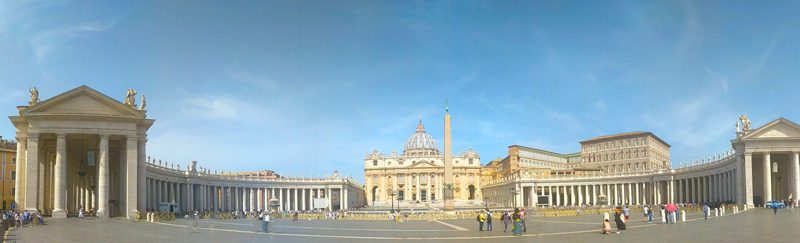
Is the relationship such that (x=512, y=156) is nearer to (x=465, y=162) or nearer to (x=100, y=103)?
(x=465, y=162)

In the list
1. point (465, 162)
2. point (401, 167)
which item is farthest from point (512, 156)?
point (401, 167)

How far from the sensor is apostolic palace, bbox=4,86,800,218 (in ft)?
193

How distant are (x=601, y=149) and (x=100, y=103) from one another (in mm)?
127536

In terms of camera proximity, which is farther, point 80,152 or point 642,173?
point 642,173

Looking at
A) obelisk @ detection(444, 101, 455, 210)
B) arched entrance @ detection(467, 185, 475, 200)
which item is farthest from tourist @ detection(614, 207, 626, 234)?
arched entrance @ detection(467, 185, 475, 200)

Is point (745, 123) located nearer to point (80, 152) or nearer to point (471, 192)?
point (80, 152)

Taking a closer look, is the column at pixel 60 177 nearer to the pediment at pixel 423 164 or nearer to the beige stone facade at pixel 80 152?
the beige stone facade at pixel 80 152

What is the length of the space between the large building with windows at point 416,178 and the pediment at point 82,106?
130953 millimetres

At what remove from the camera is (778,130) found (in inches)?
3046

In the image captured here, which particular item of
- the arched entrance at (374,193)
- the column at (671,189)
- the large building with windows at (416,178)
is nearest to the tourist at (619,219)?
the column at (671,189)

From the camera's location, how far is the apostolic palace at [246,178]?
58750 millimetres

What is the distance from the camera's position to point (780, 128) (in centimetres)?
7731

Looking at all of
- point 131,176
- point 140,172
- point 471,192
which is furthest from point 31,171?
point 471,192

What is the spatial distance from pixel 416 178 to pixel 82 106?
A: 138347mm
